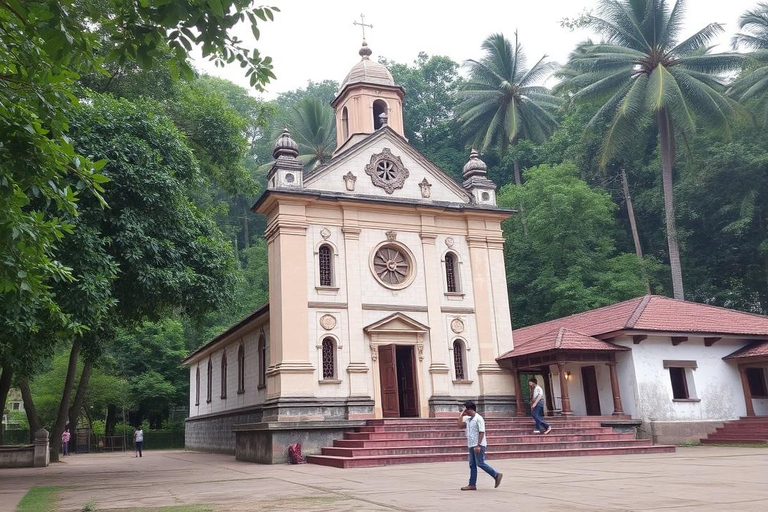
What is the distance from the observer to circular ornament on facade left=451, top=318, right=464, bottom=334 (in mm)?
23062

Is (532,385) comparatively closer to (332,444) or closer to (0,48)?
(332,444)

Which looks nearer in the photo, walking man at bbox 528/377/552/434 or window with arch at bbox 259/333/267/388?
walking man at bbox 528/377/552/434

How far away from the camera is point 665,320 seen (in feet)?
73.9

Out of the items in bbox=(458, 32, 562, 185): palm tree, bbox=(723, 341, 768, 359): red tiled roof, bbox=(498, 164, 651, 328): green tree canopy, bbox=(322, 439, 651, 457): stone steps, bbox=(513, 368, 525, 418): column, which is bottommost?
bbox=(322, 439, 651, 457): stone steps

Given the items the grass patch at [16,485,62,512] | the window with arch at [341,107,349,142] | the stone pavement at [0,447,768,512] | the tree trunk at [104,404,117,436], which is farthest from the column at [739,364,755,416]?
the tree trunk at [104,404,117,436]

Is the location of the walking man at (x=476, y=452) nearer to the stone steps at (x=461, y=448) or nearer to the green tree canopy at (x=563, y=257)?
the stone steps at (x=461, y=448)

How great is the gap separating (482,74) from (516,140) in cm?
557

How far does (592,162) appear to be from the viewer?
142 feet

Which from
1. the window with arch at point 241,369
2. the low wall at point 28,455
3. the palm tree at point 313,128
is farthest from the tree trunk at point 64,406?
the palm tree at point 313,128

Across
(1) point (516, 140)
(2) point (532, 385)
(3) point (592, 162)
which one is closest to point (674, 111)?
(3) point (592, 162)

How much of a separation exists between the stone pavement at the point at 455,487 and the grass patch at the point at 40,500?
21 cm

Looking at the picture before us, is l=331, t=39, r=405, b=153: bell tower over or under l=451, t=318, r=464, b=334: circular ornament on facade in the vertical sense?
over

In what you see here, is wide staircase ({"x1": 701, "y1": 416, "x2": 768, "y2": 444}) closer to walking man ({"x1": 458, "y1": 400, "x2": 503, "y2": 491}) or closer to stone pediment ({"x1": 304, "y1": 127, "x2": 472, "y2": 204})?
stone pediment ({"x1": 304, "y1": 127, "x2": 472, "y2": 204})

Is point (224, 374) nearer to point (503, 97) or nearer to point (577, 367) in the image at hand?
point (577, 367)
